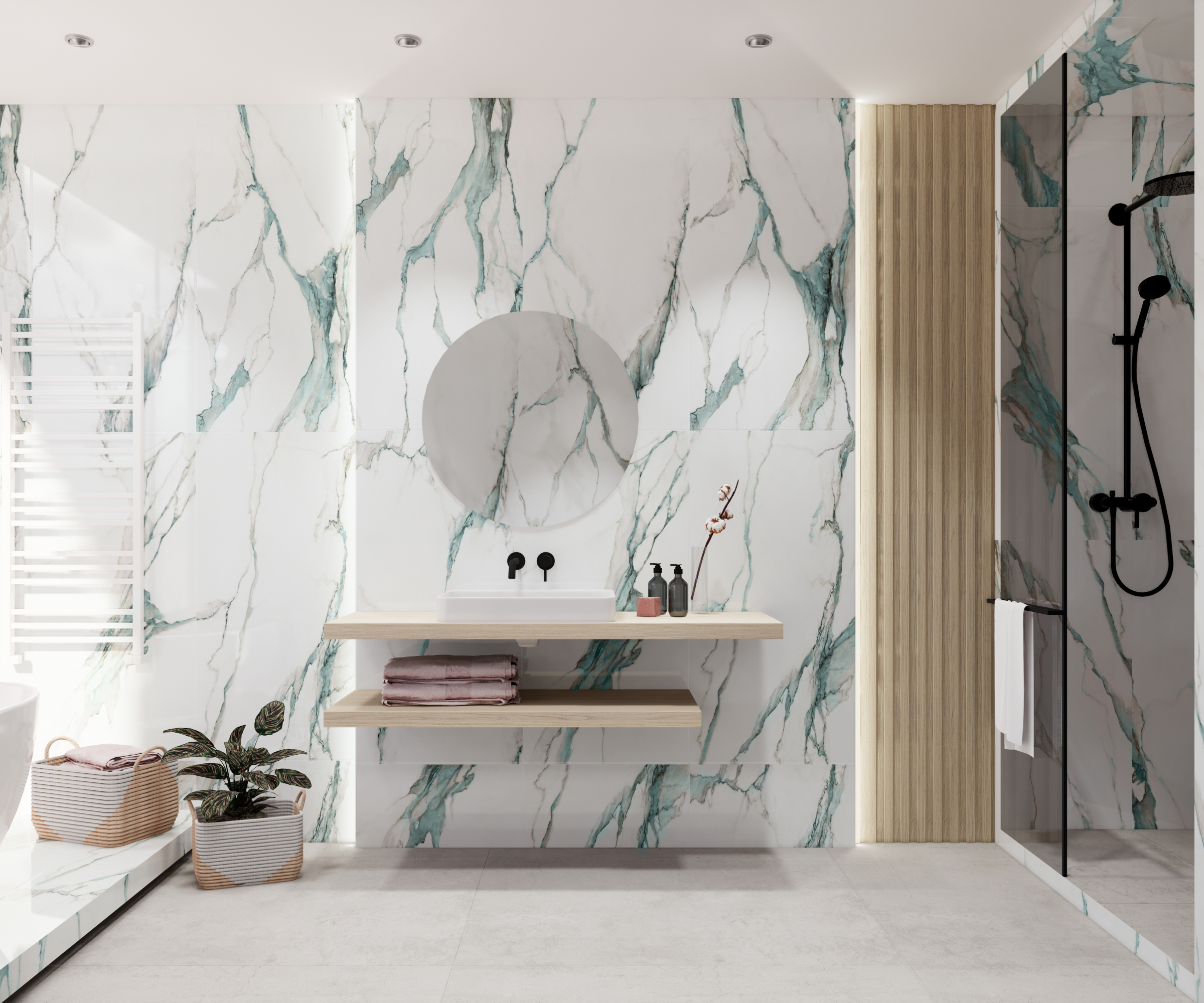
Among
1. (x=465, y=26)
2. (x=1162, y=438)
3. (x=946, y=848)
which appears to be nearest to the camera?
(x=465, y=26)

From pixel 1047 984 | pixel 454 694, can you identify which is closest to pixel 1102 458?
pixel 1047 984

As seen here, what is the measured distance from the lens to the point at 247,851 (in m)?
2.91

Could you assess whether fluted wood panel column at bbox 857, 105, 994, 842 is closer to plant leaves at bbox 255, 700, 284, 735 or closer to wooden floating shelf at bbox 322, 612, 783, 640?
wooden floating shelf at bbox 322, 612, 783, 640

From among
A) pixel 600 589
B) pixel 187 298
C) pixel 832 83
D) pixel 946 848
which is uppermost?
pixel 832 83

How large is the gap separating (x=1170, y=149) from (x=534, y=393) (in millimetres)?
2263

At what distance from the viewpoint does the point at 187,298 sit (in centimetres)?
339

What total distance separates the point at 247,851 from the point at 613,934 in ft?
3.96

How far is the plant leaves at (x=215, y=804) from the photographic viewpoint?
9.30ft

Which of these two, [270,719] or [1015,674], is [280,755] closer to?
[270,719]

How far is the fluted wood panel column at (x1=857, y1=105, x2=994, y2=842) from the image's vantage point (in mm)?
3311

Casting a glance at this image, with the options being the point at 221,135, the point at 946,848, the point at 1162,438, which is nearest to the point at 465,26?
the point at 221,135

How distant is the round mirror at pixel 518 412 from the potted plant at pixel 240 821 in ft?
3.63

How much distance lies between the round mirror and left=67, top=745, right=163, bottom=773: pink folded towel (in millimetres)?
1344

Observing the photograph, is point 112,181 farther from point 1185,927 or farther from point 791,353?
point 1185,927
